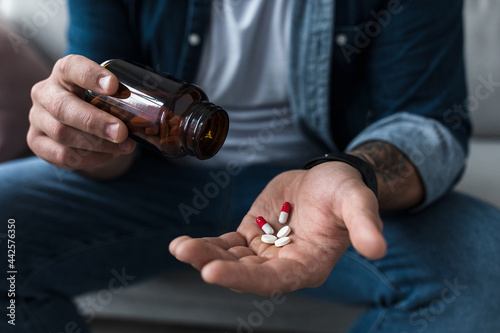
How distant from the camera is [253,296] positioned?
100cm

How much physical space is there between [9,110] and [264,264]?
92 cm

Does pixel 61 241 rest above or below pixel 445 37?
below

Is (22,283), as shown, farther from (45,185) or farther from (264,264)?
(264,264)

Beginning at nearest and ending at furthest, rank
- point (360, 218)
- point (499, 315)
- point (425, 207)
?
point (360, 218) → point (499, 315) → point (425, 207)

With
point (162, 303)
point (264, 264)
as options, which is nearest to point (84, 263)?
point (162, 303)

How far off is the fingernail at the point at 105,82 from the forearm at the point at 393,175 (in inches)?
15.9

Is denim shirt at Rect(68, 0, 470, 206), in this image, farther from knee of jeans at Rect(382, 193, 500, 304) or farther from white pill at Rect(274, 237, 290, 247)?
white pill at Rect(274, 237, 290, 247)

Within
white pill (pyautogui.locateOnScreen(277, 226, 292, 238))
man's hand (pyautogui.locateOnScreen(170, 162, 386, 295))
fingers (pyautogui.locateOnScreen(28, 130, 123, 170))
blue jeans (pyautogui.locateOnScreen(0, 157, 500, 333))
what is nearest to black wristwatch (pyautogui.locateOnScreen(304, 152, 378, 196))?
man's hand (pyautogui.locateOnScreen(170, 162, 386, 295))

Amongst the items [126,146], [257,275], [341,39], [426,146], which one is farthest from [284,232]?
[341,39]

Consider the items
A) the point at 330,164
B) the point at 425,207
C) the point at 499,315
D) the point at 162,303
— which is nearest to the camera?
the point at 330,164

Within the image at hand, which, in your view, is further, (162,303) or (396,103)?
(162,303)

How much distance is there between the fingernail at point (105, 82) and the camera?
1.71 ft

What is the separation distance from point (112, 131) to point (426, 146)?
54 centimetres

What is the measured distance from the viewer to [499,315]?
0.70 metres
